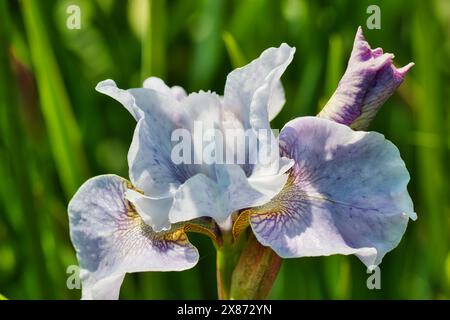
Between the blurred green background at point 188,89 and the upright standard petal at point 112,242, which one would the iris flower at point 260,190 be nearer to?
the upright standard petal at point 112,242

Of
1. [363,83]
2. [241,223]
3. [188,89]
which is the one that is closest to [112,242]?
[241,223]

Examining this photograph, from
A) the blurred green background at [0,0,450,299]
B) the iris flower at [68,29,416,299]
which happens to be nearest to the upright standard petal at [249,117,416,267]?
the iris flower at [68,29,416,299]

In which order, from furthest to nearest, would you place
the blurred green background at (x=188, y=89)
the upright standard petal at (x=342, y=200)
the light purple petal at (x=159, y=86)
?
the blurred green background at (x=188, y=89), the light purple petal at (x=159, y=86), the upright standard petal at (x=342, y=200)

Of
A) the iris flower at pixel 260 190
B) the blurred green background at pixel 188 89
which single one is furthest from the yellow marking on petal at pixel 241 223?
the blurred green background at pixel 188 89

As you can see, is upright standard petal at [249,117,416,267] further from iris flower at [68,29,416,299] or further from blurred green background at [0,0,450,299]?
blurred green background at [0,0,450,299]

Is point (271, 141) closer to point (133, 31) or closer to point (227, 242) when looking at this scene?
point (227, 242)

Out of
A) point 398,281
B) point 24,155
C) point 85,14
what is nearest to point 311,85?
point 398,281

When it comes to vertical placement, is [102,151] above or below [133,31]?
below
